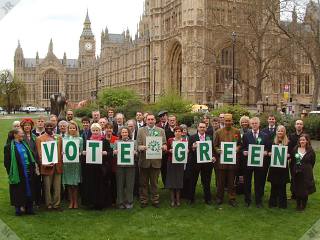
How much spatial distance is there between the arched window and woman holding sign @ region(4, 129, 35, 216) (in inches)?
4544

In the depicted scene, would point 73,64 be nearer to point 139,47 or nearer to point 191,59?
point 139,47

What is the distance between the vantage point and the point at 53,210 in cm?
887

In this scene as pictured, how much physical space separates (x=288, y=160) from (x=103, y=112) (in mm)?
25518

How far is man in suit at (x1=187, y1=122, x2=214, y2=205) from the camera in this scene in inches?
362

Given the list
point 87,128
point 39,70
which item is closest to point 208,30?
point 87,128

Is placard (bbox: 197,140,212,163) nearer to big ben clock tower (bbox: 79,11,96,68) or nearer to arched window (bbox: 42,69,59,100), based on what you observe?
arched window (bbox: 42,69,59,100)

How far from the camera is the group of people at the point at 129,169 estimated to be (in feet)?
28.0

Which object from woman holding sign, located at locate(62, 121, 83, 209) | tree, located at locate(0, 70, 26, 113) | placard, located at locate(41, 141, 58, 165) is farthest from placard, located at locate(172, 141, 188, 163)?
tree, located at locate(0, 70, 26, 113)

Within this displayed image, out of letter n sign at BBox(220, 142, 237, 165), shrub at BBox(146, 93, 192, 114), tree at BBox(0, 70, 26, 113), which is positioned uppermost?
tree at BBox(0, 70, 26, 113)

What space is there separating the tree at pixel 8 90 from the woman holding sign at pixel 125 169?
70577 mm

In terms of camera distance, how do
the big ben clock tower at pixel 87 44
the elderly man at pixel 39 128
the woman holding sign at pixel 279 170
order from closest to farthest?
1. the woman holding sign at pixel 279 170
2. the elderly man at pixel 39 128
3. the big ben clock tower at pixel 87 44

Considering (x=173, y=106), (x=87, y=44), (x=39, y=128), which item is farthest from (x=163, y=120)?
(x=87, y=44)

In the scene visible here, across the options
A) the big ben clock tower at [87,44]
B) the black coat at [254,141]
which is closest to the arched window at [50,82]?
the big ben clock tower at [87,44]

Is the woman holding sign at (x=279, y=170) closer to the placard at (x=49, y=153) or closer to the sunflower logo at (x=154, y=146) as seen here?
the sunflower logo at (x=154, y=146)
